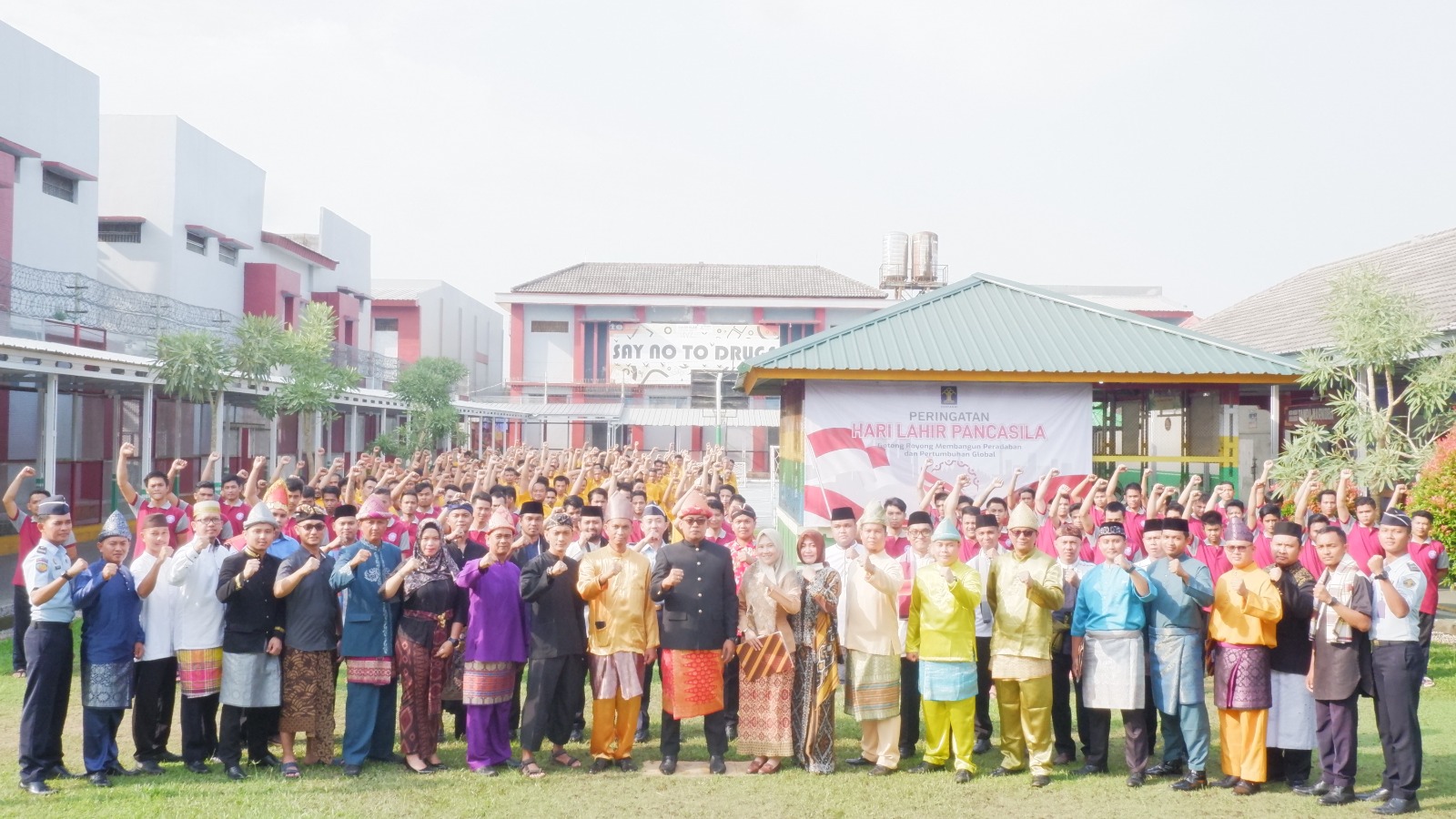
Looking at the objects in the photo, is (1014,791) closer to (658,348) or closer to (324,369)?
(324,369)

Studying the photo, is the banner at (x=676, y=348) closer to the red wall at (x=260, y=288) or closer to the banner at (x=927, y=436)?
the red wall at (x=260, y=288)

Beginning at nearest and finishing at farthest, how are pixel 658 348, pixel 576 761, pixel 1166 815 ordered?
1. pixel 1166 815
2. pixel 576 761
3. pixel 658 348

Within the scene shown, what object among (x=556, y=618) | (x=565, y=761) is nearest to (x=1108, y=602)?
(x=556, y=618)

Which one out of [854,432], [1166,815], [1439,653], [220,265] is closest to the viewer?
[1166,815]

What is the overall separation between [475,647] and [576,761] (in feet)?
3.03

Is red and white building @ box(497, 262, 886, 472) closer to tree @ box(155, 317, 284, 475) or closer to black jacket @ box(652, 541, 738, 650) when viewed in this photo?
tree @ box(155, 317, 284, 475)

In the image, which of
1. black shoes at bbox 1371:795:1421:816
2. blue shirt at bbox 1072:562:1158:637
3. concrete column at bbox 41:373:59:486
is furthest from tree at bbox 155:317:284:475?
black shoes at bbox 1371:795:1421:816

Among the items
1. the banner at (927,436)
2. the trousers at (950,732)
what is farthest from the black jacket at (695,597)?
the banner at (927,436)

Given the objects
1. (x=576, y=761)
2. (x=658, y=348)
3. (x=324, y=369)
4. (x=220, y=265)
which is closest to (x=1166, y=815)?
(x=576, y=761)

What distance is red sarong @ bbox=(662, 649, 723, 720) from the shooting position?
6312 mm

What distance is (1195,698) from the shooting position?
19.8 feet

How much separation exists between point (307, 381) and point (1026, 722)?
1597 cm

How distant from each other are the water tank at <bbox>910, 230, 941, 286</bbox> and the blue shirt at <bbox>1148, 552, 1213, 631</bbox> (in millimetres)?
24062

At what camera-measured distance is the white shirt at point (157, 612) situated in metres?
6.09
